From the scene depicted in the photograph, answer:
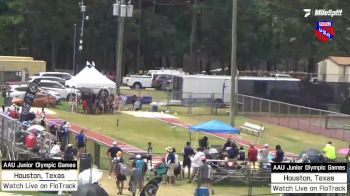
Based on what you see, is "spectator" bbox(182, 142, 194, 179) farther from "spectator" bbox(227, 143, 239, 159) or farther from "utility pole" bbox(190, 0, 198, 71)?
"utility pole" bbox(190, 0, 198, 71)

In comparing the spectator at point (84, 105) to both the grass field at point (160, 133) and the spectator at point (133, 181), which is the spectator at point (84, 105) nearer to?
the grass field at point (160, 133)

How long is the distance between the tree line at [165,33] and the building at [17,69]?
14.8 metres

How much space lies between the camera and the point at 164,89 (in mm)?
80188

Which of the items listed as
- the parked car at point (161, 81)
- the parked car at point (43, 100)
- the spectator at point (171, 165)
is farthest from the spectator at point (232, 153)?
the parked car at point (161, 81)

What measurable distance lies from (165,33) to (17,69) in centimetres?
2561

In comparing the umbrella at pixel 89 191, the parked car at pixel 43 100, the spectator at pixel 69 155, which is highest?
the umbrella at pixel 89 191

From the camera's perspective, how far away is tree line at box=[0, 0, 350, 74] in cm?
8625

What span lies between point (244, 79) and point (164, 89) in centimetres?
2111

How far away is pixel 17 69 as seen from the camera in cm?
7300

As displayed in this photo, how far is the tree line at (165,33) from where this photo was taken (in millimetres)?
86250

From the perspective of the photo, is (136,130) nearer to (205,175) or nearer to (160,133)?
(160,133)

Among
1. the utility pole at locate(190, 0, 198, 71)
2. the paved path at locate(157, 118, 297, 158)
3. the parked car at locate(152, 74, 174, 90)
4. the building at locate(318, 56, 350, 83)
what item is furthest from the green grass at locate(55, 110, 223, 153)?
the utility pole at locate(190, 0, 198, 71)

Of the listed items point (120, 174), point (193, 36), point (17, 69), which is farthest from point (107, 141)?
point (193, 36)

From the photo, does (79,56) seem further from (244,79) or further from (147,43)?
(244,79)
